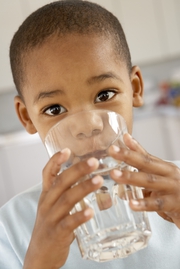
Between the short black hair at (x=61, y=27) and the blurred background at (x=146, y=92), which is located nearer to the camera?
the short black hair at (x=61, y=27)

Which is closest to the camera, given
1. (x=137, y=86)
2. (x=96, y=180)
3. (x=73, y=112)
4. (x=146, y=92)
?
(x=96, y=180)

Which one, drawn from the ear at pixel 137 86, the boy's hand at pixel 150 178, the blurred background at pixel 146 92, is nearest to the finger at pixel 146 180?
the boy's hand at pixel 150 178

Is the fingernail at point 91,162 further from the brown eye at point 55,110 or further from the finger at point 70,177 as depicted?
the brown eye at point 55,110

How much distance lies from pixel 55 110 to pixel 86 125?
28 cm

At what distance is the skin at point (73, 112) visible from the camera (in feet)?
2.18

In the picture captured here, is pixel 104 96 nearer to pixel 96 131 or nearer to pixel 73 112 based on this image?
pixel 73 112

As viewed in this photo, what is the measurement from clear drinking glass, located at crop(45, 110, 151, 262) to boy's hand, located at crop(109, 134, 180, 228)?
2 centimetres

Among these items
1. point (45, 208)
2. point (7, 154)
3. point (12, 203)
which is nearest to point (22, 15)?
point (7, 154)

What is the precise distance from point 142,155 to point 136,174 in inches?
1.5

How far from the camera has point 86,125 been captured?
0.67 meters

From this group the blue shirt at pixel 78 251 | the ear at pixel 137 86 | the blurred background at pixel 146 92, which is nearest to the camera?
the blue shirt at pixel 78 251

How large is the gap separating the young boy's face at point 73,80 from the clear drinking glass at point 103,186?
23cm

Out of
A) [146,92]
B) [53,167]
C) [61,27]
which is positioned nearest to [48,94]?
[61,27]

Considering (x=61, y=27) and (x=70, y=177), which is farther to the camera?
(x=61, y=27)
